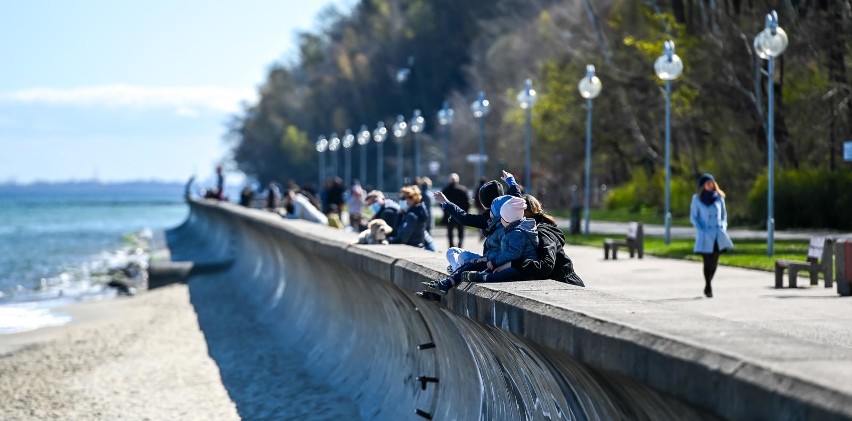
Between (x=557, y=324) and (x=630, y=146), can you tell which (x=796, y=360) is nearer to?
(x=557, y=324)

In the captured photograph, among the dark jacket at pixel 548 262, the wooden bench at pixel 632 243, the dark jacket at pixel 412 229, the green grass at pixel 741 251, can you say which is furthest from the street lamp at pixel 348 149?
the dark jacket at pixel 548 262

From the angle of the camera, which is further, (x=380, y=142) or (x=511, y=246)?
(x=380, y=142)

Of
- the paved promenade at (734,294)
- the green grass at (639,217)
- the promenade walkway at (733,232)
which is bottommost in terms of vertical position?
the paved promenade at (734,294)

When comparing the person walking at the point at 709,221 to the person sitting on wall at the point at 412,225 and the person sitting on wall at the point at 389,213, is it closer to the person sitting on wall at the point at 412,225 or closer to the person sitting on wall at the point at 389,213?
the person sitting on wall at the point at 412,225

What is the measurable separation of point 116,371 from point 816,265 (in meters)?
9.56

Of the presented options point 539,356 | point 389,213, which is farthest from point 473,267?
point 389,213

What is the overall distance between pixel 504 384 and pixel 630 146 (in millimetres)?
58438

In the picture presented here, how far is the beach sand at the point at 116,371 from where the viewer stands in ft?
49.4

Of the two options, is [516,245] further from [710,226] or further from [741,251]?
[741,251]

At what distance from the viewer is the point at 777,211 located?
39.3 metres

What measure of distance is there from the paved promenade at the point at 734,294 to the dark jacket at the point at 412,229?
2565 mm

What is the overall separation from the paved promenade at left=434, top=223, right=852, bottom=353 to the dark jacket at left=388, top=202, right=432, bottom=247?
2565 millimetres

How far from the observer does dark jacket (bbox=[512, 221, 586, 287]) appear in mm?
8495

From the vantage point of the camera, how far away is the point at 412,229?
17.0 m
